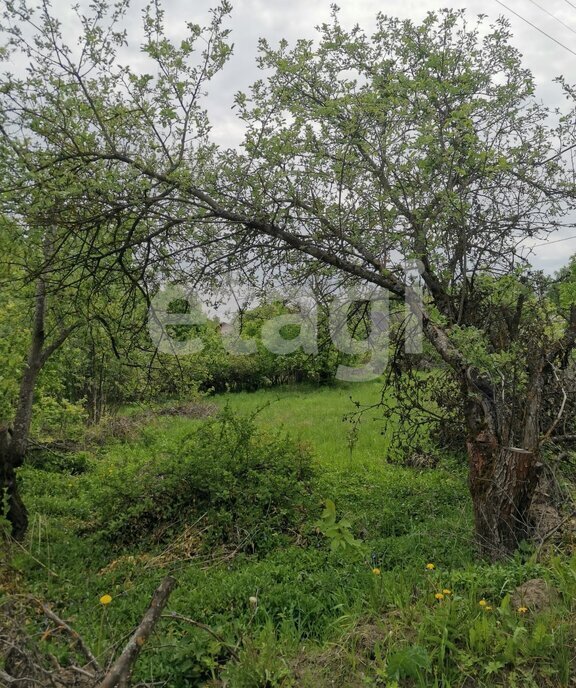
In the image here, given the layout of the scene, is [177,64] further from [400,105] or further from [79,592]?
[79,592]

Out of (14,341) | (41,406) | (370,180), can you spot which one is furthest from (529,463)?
(41,406)

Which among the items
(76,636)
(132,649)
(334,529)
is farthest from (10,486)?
(132,649)

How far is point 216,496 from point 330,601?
222 centimetres

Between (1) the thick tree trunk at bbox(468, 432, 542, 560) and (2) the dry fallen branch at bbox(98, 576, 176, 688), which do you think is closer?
(2) the dry fallen branch at bbox(98, 576, 176, 688)

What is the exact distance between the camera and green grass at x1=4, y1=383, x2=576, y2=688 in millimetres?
2662

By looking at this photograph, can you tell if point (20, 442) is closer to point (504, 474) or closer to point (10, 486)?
point (10, 486)

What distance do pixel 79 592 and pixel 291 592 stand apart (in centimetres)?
173

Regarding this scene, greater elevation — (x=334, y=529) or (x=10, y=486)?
(x=334, y=529)

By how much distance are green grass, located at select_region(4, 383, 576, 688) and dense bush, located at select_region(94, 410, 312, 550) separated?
0.70ft

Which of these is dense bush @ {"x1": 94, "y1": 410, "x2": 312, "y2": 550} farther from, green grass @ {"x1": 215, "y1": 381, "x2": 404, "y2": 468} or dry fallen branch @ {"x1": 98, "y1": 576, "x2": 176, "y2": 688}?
dry fallen branch @ {"x1": 98, "y1": 576, "x2": 176, "y2": 688}

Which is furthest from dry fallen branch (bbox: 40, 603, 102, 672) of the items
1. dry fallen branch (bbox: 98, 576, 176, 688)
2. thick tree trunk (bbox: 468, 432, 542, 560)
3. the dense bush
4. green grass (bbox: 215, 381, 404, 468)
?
green grass (bbox: 215, 381, 404, 468)

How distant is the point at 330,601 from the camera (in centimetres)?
369

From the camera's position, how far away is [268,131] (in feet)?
15.6

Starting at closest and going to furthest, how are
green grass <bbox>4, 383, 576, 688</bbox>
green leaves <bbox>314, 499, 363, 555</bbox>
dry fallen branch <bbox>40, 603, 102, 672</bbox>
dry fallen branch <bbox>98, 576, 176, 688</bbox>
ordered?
1. dry fallen branch <bbox>98, 576, 176, 688</bbox>
2. dry fallen branch <bbox>40, 603, 102, 672</bbox>
3. green grass <bbox>4, 383, 576, 688</bbox>
4. green leaves <bbox>314, 499, 363, 555</bbox>
